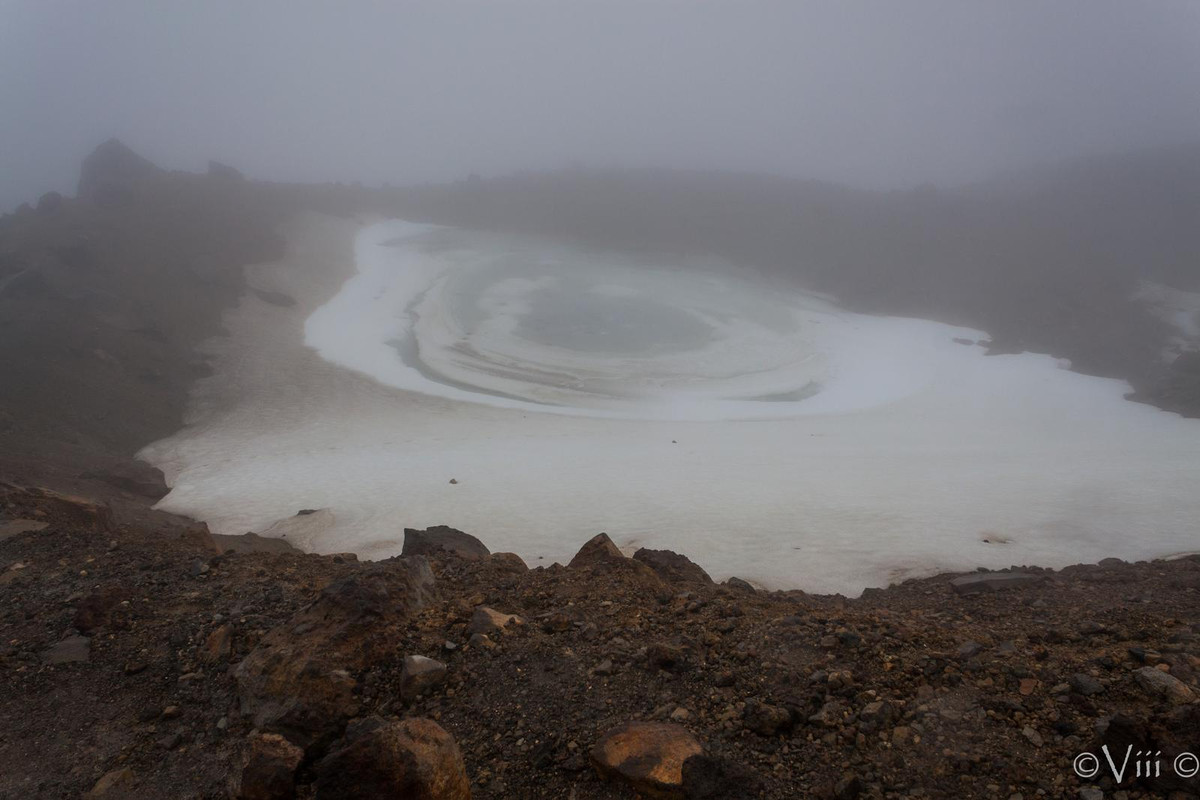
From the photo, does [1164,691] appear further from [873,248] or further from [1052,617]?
[873,248]

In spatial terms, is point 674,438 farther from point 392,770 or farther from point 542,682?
point 392,770

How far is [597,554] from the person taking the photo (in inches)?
172

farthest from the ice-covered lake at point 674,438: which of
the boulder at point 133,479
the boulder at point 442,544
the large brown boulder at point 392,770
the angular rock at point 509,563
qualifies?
the large brown boulder at point 392,770

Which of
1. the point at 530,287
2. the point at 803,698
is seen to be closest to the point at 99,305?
the point at 530,287

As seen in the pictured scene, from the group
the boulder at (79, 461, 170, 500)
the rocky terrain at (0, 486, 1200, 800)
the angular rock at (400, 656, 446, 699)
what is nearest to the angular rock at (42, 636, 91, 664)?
the rocky terrain at (0, 486, 1200, 800)

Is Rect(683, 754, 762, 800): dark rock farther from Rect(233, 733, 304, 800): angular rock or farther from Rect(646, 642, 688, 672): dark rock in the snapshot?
Rect(233, 733, 304, 800): angular rock

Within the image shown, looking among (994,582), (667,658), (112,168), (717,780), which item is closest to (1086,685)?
(717,780)

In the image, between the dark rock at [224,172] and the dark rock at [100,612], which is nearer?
the dark rock at [100,612]

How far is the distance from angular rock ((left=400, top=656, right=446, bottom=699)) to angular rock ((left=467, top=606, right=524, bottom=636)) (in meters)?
0.27

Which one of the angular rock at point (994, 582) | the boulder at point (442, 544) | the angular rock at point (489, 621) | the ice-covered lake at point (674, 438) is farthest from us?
the ice-covered lake at point (674, 438)

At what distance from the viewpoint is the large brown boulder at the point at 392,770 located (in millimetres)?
1986

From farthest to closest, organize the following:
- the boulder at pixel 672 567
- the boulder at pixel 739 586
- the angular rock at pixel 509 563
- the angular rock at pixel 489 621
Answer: the boulder at pixel 672 567, the boulder at pixel 739 586, the angular rock at pixel 509 563, the angular rock at pixel 489 621

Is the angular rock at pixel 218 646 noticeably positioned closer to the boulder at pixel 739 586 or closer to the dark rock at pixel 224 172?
the boulder at pixel 739 586

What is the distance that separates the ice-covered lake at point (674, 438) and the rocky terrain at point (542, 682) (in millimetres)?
3702
